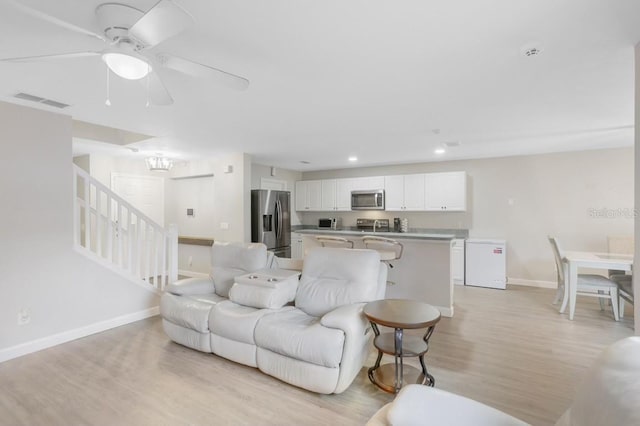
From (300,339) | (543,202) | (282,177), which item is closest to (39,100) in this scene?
(300,339)

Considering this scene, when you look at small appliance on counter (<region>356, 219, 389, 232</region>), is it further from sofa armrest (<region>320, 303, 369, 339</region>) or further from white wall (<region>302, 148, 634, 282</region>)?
sofa armrest (<region>320, 303, 369, 339</region>)

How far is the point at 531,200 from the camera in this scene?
5.63m

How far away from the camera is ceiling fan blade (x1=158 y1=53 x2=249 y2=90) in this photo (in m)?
1.68

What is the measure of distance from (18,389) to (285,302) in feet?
6.95

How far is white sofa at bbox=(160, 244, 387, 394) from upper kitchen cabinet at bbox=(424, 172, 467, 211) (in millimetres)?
3551

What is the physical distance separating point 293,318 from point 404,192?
14.7ft

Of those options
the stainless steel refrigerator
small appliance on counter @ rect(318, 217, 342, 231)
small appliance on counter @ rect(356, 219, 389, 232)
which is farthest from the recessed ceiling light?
small appliance on counter @ rect(318, 217, 342, 231)

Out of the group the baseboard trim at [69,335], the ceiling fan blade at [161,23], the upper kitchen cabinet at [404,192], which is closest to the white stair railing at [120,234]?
the baseboard trim at [69,335]

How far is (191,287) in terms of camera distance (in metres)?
3.33

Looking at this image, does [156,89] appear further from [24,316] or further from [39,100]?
[24,316]

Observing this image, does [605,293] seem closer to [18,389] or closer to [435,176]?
[435,176]

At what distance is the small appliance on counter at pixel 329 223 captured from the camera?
748 centimetres

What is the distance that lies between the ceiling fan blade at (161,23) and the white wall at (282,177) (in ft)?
16.6

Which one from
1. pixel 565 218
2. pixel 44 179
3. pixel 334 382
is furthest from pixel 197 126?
pixel 565 218
